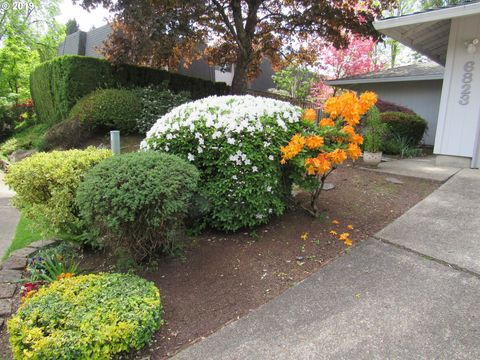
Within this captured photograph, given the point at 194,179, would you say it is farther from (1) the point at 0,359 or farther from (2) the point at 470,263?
(2) the point at 470,263

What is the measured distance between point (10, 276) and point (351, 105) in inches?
145

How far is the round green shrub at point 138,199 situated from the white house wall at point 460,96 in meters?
5.55

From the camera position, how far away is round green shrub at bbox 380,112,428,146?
27.1 ft

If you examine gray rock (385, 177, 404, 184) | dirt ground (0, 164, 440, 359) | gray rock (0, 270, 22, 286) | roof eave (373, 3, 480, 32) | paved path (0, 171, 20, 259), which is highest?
roof eave (373, 3, 480, 32)

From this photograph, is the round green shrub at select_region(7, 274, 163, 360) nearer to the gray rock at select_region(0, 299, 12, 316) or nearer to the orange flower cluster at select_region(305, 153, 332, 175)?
the gray rock at select_region(0, 299, 12, 316)

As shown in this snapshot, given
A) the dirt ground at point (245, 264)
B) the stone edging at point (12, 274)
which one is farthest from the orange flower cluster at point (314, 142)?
the stone edging at point (12, 274)

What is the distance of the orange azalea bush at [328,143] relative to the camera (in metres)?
3.09

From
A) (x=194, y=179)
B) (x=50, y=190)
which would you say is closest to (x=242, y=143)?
(x=194, y=179)

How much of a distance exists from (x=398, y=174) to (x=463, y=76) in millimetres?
2345

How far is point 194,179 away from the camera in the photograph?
2.70 meters

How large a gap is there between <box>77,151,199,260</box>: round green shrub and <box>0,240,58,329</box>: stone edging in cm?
93

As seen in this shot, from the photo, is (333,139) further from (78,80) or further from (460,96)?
(78,80)
